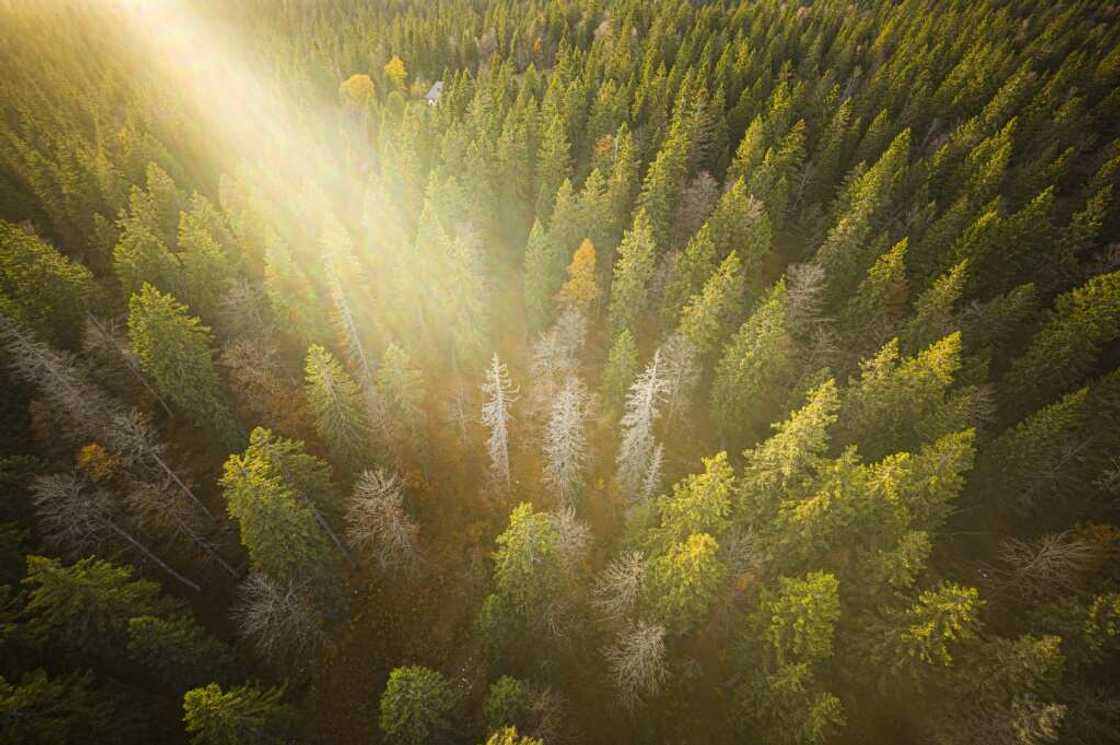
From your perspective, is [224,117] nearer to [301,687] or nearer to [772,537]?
[301,687]

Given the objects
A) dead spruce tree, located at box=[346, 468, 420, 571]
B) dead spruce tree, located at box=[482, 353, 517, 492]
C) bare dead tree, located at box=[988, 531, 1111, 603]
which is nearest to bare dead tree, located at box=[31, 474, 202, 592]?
dead spruce tree, located at box=[346, 468, 420, 571]

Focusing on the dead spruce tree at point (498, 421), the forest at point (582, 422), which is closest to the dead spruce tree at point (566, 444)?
the forest at point (582, 422)

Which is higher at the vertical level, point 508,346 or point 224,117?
point 224,117

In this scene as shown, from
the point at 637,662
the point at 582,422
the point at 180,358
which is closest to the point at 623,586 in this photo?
the point at 637,662

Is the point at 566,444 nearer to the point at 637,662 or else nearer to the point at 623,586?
the point at 623,586

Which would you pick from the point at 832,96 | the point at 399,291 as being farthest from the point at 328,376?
the point at 832,96

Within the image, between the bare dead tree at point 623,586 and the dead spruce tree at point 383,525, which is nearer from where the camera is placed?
the bare dead tree at point 623,586

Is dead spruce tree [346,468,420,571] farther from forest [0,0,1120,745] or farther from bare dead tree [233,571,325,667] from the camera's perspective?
bare dead tree [233,571,325,667]

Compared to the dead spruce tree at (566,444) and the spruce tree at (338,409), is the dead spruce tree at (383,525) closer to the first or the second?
the spruce tree at (338,409)
